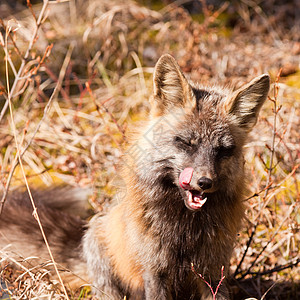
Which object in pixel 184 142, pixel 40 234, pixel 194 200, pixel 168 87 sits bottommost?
pixel 40 234

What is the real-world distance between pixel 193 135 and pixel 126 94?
4.06 m

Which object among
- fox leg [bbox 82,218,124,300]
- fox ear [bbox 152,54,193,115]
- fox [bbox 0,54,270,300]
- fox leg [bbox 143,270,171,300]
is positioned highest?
fox ear [bbox 152,54,193,115]

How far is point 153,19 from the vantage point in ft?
26.5

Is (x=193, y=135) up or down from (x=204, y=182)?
up

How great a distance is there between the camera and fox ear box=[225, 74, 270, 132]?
121 inches

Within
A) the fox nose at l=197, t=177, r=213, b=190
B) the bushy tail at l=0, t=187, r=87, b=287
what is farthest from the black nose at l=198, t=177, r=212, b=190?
the bushy tail at l=0, t=187, r=87, b=287

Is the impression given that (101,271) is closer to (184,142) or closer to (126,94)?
(184,142)

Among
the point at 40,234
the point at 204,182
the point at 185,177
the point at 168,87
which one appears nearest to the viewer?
the point at 204,182

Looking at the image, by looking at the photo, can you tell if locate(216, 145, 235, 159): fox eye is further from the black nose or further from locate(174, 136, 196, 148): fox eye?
the black nose

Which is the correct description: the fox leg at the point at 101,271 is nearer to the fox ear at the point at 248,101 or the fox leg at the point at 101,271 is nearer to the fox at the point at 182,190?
the fox at the point at 182,190

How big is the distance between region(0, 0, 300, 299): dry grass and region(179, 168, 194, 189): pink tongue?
797 millimetres

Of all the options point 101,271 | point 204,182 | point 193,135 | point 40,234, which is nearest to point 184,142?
point 193,135

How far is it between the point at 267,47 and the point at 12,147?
5.25 meters

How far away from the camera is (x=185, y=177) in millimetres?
2793
